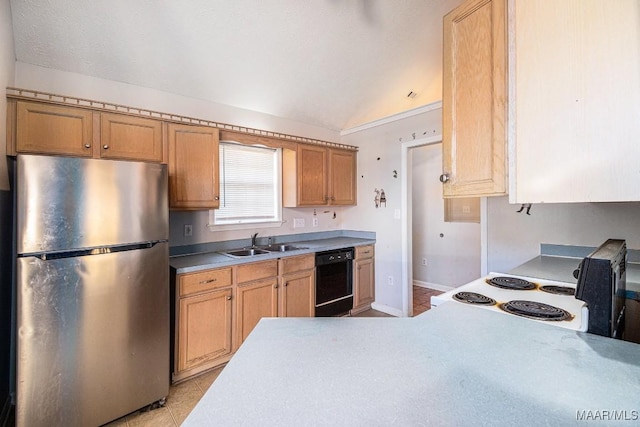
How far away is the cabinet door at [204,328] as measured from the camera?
2.14 m

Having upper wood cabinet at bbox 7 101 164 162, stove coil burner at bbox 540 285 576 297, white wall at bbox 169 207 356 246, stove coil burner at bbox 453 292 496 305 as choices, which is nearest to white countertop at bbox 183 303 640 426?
stove coil burner at bbox 453 292 496 305

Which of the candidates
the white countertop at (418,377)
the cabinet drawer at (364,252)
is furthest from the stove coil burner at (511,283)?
the cabinet drawer at (364,252)

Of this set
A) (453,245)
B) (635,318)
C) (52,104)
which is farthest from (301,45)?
(453,245)

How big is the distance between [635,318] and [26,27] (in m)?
3.84

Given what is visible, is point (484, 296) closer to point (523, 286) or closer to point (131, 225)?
point (523, 286)

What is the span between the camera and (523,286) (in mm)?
1461

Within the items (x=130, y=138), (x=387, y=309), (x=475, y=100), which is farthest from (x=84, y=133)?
(x=387, y=309)

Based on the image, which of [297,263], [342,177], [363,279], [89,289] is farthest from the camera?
[342,177]

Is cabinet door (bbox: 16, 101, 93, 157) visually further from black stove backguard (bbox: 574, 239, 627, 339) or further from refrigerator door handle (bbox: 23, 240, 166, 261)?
black stove backguard (bbox: 574, 239, 627, 339)

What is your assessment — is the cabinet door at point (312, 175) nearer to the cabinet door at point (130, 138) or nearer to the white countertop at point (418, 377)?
the cabinet door at point (130, 138)

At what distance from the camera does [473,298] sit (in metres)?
1.27

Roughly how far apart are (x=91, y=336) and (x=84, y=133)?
1.34 metres

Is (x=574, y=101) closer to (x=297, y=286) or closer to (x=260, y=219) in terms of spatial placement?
(x=297, y=286)

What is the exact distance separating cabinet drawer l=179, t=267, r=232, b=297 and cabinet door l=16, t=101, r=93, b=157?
1110mm
